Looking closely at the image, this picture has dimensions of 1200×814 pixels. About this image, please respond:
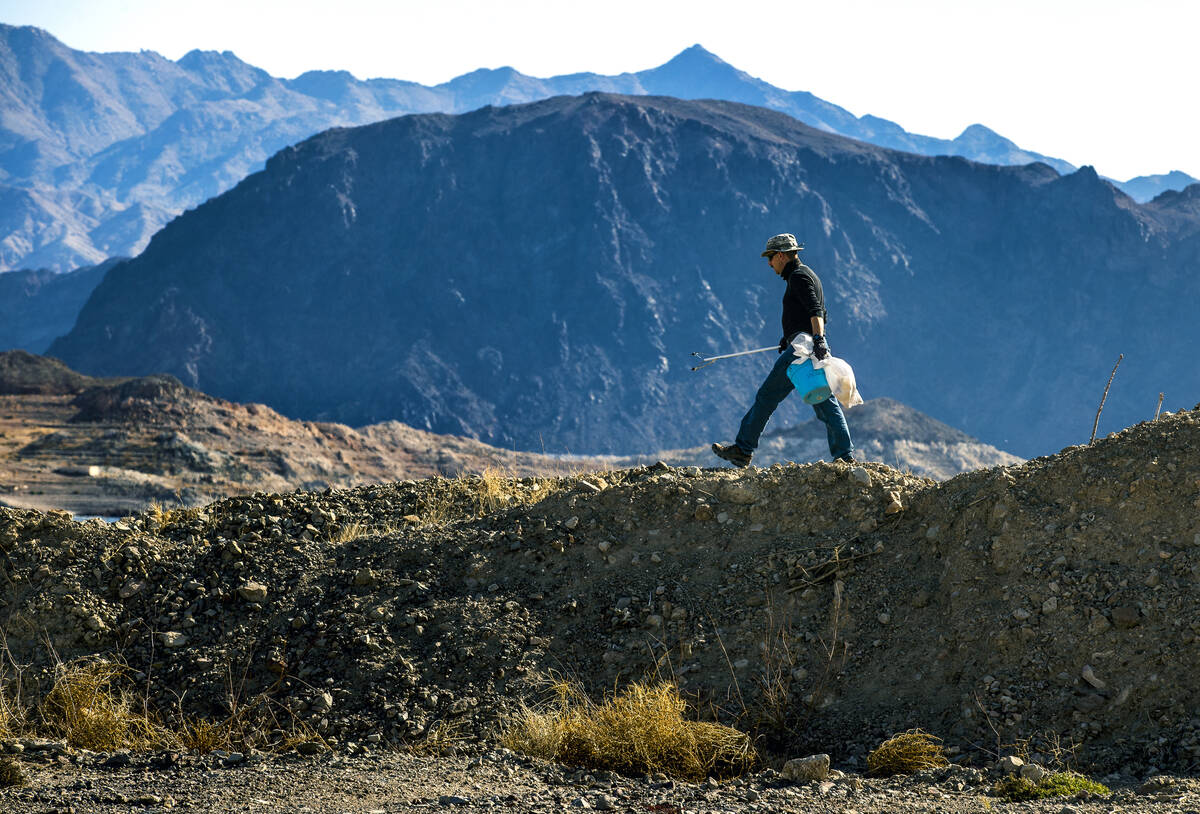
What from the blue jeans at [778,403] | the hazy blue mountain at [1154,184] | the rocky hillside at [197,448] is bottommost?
the rocky hillside at [197,448]

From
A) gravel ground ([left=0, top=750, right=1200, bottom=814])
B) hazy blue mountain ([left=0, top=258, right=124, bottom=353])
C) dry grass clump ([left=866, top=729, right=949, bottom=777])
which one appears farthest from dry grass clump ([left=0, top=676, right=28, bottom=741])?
hazy blue mountain ([left=0, top=258, right=124, bottom=353])

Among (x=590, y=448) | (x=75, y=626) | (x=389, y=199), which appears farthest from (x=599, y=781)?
(x=389, y=199)

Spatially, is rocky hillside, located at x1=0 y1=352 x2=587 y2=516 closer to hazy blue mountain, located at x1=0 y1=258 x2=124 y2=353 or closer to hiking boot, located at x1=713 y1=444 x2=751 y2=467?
hiking boot, located at x1=713 y1=444 x2=751 y2=467

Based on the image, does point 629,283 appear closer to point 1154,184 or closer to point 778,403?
point 778,403

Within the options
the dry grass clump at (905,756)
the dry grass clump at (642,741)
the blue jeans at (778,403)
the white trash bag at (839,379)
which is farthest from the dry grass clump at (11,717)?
the white trash bag at (839,379)

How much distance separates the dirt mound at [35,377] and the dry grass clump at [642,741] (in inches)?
1528

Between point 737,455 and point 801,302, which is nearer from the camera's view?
point 801,302

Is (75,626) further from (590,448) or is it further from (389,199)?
(389,199)

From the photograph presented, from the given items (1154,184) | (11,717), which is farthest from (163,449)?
(1154,184)

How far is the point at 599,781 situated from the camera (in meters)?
4.23

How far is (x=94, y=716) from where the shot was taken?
4871 mm

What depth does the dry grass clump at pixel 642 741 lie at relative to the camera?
4332 mm

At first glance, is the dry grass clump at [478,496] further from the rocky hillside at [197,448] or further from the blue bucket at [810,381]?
the rocky hillside at [197,448]

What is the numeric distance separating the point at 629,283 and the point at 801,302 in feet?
176
